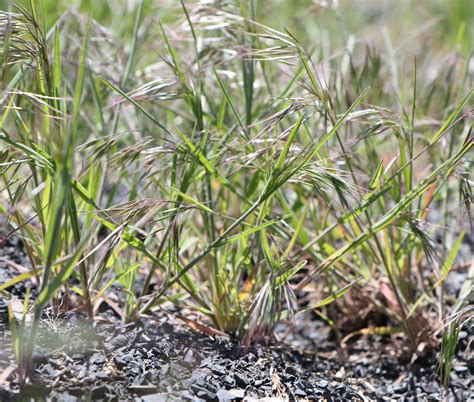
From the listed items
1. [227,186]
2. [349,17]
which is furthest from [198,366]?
[349,17]

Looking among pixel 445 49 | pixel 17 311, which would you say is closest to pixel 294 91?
pixel 17 311

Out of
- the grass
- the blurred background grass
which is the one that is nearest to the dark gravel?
the grass

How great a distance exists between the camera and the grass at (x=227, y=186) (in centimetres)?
143

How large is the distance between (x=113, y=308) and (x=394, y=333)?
0.76 m

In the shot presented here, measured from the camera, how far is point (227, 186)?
165 cm

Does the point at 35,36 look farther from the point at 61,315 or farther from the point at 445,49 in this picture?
the point at 445,49

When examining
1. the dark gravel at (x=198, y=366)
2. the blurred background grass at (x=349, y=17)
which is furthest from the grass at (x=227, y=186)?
the blurred background grass at (x=349, y=17)

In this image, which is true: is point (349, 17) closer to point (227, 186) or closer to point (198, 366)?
point (227, 186)

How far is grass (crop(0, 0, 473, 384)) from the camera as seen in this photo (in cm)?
143

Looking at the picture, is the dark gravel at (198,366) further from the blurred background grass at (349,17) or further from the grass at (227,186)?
the blurred background grass at (349,17)

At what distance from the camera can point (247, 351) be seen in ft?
5.33

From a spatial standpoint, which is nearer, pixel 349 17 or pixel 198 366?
pixel 198 366

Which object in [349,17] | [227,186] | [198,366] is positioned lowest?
[198,366]

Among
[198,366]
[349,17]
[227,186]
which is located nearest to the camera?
[198,366]
